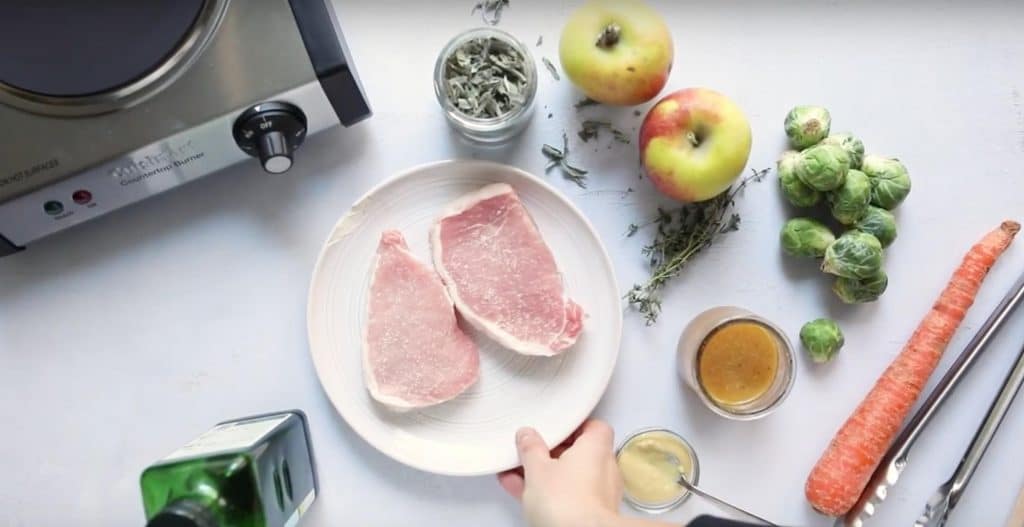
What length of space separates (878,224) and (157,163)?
82cm

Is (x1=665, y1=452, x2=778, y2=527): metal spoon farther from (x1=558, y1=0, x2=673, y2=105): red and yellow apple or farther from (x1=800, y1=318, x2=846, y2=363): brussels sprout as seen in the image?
(x1=558, y1=0, x2=673, y2=105): red and yellow apple

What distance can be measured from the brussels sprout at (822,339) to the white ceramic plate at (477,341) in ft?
0.75

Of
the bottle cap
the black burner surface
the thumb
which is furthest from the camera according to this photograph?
the thumb

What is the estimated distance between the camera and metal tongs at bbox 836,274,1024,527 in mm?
1030

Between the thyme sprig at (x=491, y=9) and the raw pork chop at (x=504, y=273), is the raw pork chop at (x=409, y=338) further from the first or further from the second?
the thyme sprig at (x=491, y=9)

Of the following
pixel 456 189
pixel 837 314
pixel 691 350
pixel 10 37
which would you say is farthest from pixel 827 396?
pixel 10 37

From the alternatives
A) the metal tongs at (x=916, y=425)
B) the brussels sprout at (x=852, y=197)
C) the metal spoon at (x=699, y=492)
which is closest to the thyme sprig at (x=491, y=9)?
the brussels sprout at (x=852, y=197)

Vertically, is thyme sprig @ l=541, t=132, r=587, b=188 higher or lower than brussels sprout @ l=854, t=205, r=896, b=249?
lower

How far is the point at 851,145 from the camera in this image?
1015 mm

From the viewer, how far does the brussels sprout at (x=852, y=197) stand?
0.99m

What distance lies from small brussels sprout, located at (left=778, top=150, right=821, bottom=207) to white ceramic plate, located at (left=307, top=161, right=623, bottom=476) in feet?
0.76

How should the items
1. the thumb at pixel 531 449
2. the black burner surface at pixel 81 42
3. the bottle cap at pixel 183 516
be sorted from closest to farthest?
the bottle cap at pixel 183 516, the black burner surface at pixel 81 42, the thumb at pixel 531 449

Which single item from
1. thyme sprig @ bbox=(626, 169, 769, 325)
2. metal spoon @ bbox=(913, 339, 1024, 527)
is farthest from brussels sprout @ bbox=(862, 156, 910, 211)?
metal spoon @ bbox=(913, 339, 1024, 527)

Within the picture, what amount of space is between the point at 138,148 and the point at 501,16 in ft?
1.48
